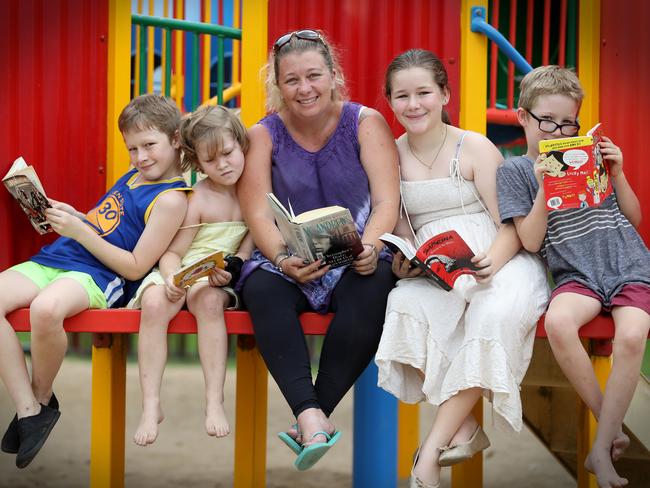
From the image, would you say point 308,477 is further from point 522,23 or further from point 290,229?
point 522,23

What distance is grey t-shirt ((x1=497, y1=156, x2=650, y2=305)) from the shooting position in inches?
127

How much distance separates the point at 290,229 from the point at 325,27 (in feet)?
5.57

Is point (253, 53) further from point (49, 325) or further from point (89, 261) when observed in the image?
point (49, 325)

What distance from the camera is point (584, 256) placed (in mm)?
3275

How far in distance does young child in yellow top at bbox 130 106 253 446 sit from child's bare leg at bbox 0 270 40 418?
373 millimetres

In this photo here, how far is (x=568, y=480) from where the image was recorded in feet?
17.8

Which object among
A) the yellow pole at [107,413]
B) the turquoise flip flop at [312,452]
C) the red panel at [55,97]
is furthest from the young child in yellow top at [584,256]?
the red panel at [55,97]

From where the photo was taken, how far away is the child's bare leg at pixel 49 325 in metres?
3.23

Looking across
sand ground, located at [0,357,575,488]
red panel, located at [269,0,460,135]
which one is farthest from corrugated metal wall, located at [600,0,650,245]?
sand ground, located at [0,357,575,488]

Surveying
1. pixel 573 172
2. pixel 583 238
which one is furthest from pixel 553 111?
pixel 583 238

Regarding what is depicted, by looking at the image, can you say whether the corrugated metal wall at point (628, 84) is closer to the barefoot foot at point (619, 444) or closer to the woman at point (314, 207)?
the woman at point (314, 207)

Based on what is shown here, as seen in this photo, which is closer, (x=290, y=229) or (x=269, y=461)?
(x=290, y=229)

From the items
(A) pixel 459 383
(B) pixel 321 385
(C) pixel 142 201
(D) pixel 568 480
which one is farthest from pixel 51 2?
(D) pixel 568 480

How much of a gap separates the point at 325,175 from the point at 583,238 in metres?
0.94
